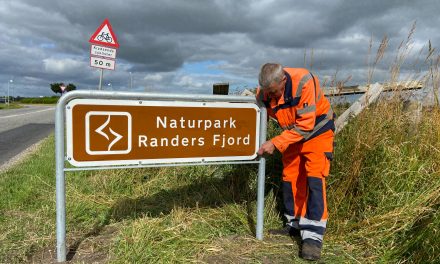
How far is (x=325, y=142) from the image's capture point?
9.81 ft

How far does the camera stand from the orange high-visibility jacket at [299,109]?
112 inches

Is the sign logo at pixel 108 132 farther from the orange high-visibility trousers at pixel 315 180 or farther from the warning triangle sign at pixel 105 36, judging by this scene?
the warning triangle sign at pixel 105 36

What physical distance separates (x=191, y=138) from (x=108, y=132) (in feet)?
2.07

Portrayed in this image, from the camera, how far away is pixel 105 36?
933 cm

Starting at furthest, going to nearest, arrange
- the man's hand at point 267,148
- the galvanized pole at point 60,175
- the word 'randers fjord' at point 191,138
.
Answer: the man's hand at point 267,148 < the word 'randers fjord' at point 191,138 < the galvanized pole at point 60,175

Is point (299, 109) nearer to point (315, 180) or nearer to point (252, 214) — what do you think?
point (315, 180)

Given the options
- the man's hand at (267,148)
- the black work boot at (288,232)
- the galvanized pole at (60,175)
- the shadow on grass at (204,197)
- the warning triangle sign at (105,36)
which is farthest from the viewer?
the warning triangle sign at (105,36)

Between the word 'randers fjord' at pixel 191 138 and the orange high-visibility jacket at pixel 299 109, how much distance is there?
1.12 ft

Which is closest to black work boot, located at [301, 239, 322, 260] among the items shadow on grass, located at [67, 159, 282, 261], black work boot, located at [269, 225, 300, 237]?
black work boot, located at [269, 225, 300, 237]

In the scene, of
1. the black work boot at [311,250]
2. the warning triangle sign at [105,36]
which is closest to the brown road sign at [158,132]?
the black work boot at [311,250]

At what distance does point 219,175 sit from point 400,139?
206cm

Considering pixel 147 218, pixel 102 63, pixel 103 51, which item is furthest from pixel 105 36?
pixel 147 218

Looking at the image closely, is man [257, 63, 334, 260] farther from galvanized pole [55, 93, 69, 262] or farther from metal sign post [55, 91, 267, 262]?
galvanized pole [55, 93, 69, 262]

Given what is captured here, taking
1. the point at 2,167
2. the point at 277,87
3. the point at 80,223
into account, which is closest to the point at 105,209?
the point at 80,223
